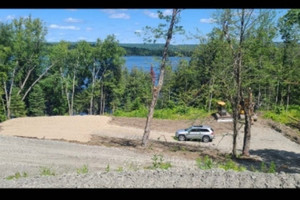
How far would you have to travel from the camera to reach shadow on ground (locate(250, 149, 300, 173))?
39.4 ft

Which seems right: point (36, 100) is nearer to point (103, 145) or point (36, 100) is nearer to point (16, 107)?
point (16, 107)

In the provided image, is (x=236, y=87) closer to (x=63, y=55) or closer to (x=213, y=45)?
(x=213, y=45)

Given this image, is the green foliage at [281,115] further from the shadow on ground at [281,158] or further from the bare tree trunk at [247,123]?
the bare tree trunk at [247,123]

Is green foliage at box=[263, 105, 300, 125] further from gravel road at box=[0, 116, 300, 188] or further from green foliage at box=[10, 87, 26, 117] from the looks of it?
green foliage at box=[10, 87, 26, 117]

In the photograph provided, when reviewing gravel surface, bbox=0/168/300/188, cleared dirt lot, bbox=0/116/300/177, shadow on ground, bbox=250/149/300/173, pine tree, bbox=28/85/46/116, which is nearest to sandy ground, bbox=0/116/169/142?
cleared dirt lot, bbox=0/116/300/177

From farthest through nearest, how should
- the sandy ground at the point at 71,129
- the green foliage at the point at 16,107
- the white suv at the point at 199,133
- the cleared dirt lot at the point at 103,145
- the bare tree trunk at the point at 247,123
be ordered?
the green foliage at the point at 16,107 → the white suv at the point at 199,133 → the sandy ground at the point at 71,129 → the bare tree trunk at the point at 247,123 → the cleared dirt lot at the point at 103,145

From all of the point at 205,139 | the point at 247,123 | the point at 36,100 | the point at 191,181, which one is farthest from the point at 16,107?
the point at 191,181

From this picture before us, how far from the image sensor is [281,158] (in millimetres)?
14094

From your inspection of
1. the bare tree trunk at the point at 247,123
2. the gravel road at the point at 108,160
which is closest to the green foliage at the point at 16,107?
the gravel road at the point at 108,160

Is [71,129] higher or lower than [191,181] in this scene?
Answer: lower

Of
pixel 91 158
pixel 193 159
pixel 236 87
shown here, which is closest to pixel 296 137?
pixel 236 87

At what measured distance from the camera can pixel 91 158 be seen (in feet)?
→ 37.2

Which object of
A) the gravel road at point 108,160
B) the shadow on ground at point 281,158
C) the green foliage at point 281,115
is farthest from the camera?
the green foliage at point 281,115

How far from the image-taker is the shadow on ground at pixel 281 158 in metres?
12.0
